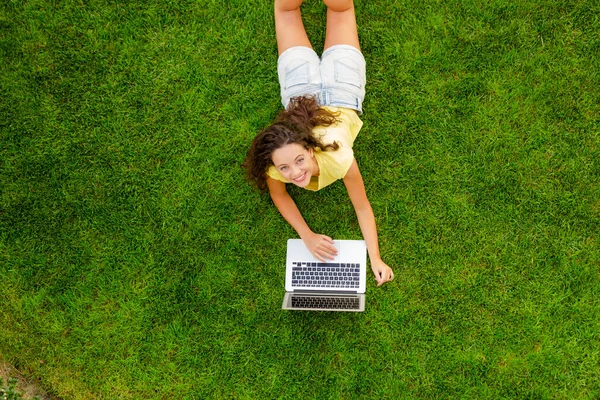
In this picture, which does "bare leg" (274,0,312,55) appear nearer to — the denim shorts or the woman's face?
the denim shorts

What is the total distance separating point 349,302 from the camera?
331cm

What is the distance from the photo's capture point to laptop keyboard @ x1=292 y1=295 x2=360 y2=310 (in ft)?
10.8

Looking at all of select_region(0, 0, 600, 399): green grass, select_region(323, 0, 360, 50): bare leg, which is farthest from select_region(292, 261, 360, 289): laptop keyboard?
select_region(323, 0, 360, 50): bare leg

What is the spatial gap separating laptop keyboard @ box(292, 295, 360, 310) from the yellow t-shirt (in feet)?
2.78

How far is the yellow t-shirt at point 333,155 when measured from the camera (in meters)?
2.82

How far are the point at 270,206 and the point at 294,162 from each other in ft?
3.27

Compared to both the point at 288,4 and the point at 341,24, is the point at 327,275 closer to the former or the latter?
the point at 341,24

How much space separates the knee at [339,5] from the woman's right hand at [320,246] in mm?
1648

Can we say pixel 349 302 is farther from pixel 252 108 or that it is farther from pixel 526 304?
pixel 252 108

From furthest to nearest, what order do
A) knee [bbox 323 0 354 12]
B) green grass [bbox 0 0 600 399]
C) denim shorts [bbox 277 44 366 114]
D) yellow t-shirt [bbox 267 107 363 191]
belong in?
green grass [bbox 0 0 600 399], knee [bbox 323 0 354 12], denim shorts [bbox 277 44 366 114], yellow t-shirt [bbox 267 107 363 191]

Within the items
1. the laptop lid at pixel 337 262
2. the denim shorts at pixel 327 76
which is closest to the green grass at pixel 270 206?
the laptop lid at pixel 337 262

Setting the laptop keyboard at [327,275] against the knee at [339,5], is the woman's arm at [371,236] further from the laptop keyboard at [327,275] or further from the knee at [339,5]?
the knee at [339,5]

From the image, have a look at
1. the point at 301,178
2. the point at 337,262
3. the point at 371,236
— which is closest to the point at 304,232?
the point at 337,262

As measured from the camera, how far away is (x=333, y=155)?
282 cm
